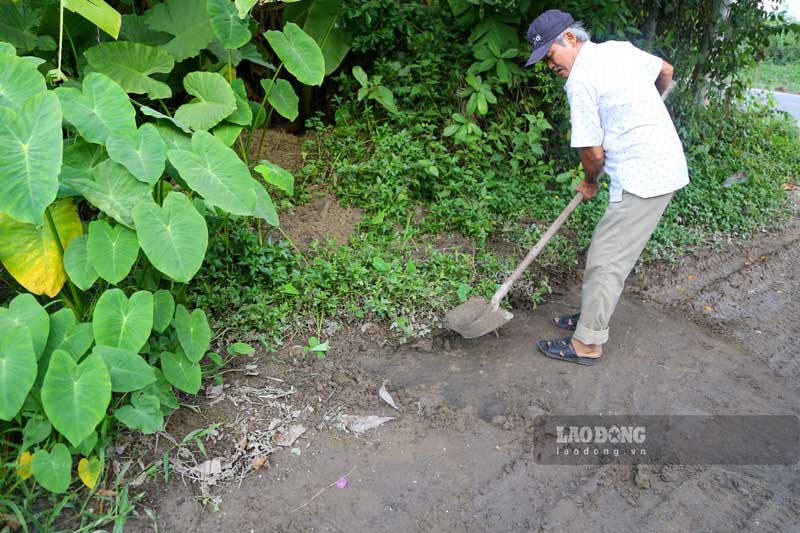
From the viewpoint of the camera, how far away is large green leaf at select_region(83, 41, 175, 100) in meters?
3.15

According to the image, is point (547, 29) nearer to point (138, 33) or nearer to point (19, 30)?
point (138, 33)

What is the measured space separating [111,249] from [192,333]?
49cm

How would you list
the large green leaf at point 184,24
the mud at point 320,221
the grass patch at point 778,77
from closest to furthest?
the large green leaf at point 184,24
the mud at point 320,221
the grass patch at point 778,77

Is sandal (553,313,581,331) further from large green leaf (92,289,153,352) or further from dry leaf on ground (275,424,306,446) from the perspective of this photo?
Result: large green leaf (92,289,153,352)

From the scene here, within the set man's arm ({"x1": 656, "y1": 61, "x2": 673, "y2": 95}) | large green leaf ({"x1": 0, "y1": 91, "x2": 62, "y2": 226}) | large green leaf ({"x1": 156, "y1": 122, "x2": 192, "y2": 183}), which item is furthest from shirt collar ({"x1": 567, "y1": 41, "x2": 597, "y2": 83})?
large green leaf ({"x1": 0, "y1": 91, "x2": 62, "y2": 226})

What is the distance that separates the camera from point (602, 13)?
14.6 feet

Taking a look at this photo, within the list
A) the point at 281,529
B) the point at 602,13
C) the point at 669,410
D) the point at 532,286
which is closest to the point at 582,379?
the point at 669,410

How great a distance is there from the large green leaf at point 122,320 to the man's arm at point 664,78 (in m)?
2.61

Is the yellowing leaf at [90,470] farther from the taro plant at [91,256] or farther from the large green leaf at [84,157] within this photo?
the large green leaf at [84,157]

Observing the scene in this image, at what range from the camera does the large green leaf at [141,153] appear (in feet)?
7.67

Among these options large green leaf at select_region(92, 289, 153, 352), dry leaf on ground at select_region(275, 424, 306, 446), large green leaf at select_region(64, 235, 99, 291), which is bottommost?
dry leaf on ground at select_region(275, 424, 306, 446)

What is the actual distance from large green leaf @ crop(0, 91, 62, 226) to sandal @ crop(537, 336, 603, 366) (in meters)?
2.36

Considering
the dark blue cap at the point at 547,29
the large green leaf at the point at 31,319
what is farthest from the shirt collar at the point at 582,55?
the large green leaf at the point at 31,319

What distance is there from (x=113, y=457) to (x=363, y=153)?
2.72m
